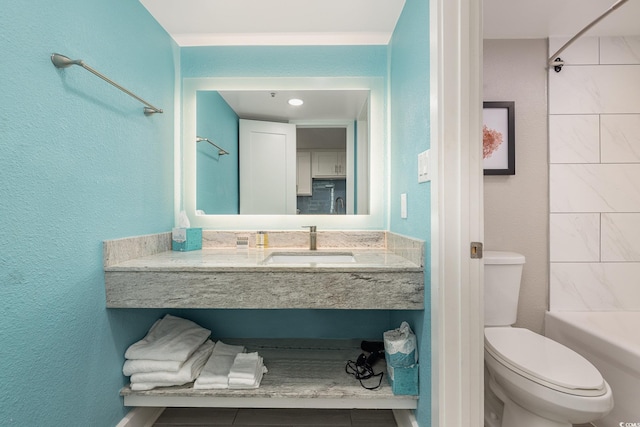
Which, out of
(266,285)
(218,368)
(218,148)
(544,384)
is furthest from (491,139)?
(218,368)

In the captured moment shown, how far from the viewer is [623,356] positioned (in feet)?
4.21

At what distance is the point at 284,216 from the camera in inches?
72.7

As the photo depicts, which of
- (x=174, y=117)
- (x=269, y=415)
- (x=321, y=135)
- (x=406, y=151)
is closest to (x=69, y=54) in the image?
(x=174, y=117)

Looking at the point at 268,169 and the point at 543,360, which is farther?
the point at 268,169

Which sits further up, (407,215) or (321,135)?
(321,135)

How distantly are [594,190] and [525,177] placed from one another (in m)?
0.41

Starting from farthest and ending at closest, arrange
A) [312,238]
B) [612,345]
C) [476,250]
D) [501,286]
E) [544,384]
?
[312,238] → [501,286] → [612,345] → [544,384] → [476,250]

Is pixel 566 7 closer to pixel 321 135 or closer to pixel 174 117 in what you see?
pixel 321 135

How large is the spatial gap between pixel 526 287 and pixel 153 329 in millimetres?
2094

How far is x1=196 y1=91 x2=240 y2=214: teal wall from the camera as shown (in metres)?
1.85

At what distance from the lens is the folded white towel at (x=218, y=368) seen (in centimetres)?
125

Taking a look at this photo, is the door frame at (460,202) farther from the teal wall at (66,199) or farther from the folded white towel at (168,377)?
the teal wall at (66,199)

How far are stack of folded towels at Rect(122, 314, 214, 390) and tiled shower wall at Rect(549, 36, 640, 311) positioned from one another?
2003 millimetres

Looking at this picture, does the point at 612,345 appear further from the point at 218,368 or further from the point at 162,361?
the point at 162,361
